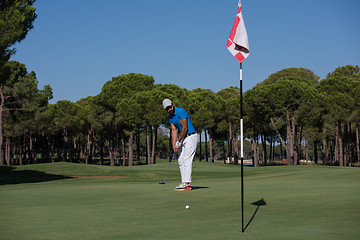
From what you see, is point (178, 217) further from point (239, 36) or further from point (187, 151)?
Result: point (187, 151)

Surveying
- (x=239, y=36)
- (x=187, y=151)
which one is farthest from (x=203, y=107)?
(x=239, y=36)

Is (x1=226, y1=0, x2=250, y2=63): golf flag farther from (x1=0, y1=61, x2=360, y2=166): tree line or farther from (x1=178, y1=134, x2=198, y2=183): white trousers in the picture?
(x1=0, y1=61, x2=360, y2=166): tree line

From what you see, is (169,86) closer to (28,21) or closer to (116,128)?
(116,128)

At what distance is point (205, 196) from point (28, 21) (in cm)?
1725

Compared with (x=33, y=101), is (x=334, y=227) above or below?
below

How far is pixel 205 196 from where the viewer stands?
1062 cm

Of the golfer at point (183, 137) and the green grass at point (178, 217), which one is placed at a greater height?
the golfer at point (183, 137)

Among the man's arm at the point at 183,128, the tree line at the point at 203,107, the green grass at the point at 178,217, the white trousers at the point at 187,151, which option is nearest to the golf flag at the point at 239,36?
the green grass at the point at 178,217

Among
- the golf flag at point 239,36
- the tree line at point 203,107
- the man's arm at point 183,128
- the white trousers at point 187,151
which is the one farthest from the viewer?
the tree line at point 203,107

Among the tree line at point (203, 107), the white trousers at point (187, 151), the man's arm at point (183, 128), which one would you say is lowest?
the white trousers at point (187, 151)

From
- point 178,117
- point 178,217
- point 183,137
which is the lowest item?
point 178,217

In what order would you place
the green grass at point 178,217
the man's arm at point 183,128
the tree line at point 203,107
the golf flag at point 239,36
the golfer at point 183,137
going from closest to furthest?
the green grass at point 178,217 → the golf flag at point 239,36 → the man's arm at point 183,128 → the golfer at point 183,137 → the tree line at point 203,107

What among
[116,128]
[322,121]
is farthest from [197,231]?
[116,128]

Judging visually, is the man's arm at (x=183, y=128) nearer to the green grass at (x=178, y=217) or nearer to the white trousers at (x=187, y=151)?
the white trousers at (x=187, y=151)
